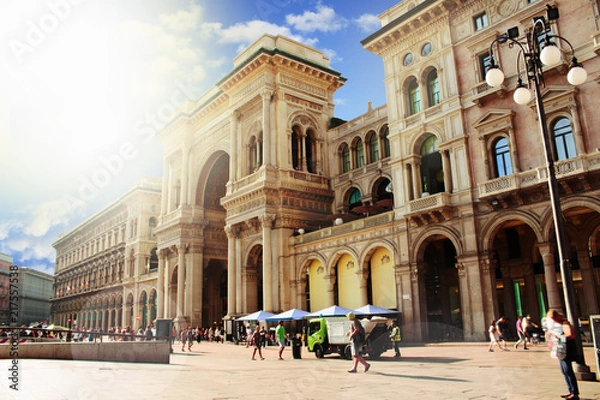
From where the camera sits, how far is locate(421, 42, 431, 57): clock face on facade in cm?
2949

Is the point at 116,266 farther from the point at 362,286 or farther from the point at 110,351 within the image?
the point at 110,351

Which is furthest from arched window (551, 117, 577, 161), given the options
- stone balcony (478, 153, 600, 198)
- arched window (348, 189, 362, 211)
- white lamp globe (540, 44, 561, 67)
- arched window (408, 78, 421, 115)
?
arched window (348, 189, 362, 211)

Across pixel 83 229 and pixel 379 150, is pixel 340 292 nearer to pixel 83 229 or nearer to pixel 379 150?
pixel 379 150

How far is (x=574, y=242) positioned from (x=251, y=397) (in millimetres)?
20787

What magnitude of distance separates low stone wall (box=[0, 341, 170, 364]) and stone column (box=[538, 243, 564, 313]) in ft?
52.5

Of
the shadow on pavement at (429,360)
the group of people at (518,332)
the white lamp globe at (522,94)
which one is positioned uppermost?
the white lamp globe at (522,94)

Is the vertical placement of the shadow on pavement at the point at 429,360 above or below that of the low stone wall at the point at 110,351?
below

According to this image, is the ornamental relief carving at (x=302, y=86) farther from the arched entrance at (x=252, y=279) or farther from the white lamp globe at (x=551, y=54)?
the white lamp globe at (x=551, y=54)

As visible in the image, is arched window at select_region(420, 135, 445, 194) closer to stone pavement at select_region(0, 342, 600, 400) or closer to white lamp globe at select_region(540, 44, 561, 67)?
stone pavement at select_region(0, 342, 600, 400)

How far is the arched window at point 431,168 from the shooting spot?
28922mm

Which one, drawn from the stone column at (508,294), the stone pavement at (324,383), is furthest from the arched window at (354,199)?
the stone pavement at (324,383)

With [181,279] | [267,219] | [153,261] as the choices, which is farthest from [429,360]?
[153,261]

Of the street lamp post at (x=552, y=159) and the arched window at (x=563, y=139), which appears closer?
the street lamp post at (x=552, y=159)

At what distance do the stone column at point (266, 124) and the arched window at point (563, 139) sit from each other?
2017 cm
